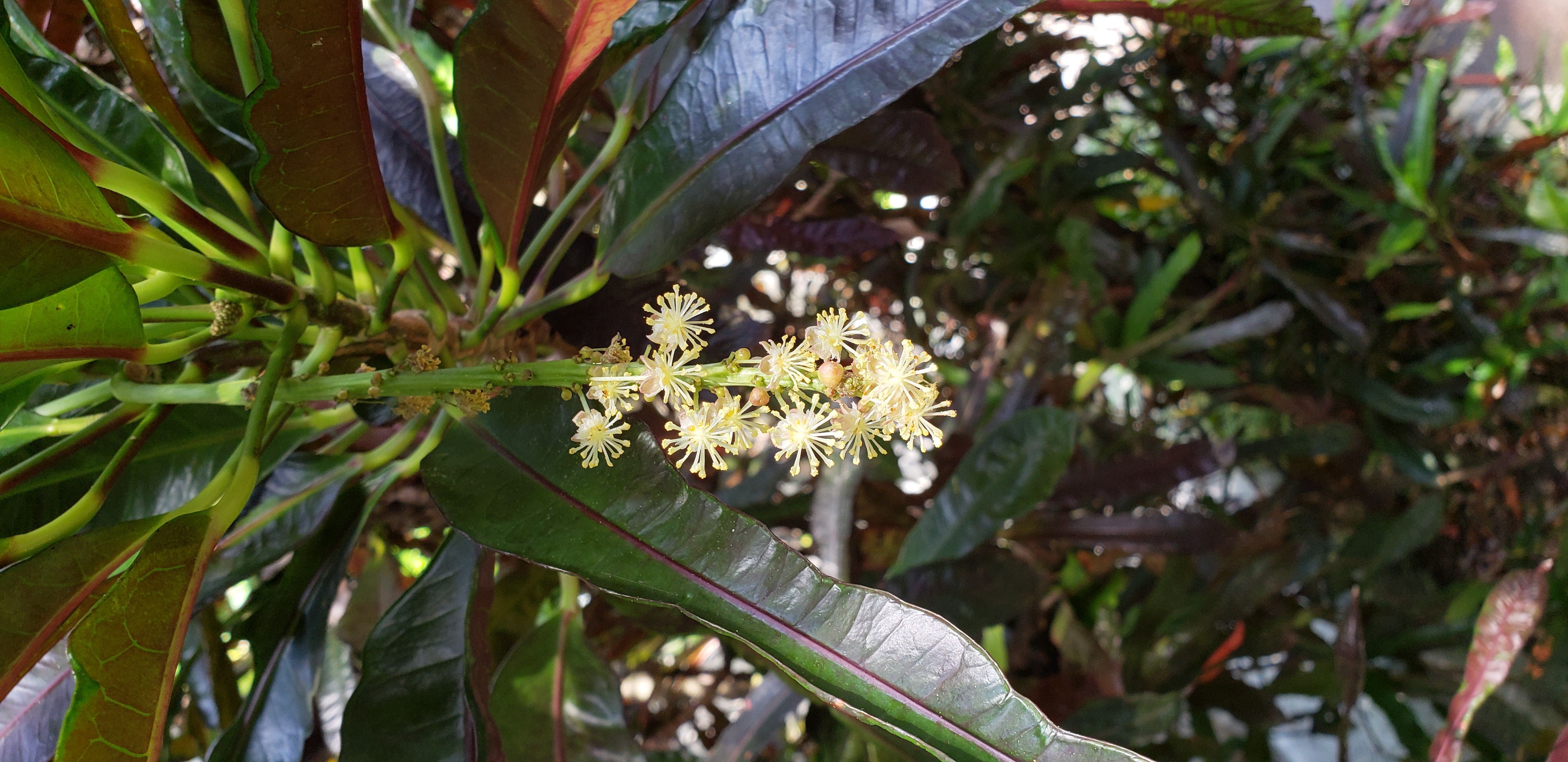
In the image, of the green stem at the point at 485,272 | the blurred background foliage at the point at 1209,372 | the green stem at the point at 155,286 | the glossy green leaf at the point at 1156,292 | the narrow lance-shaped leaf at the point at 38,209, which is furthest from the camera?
the glossy green leaf at the point at 1156,292

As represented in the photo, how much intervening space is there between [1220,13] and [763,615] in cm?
44

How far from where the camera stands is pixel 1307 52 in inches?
55.7

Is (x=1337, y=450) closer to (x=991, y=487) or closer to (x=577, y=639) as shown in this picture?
(x=991, y=487)

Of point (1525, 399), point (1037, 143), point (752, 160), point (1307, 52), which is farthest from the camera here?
point (1307, 52)

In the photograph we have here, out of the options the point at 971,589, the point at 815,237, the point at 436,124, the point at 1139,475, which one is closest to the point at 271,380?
the point at 436,124

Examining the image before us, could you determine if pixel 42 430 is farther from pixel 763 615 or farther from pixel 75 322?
pixel 763 615

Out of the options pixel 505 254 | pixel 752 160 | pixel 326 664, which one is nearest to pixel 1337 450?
pixel 752 160

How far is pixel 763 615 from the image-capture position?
1.15 feet

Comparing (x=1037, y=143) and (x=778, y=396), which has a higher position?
(x=778, y=396)

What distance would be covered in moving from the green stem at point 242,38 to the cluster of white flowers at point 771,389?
0.71 ft

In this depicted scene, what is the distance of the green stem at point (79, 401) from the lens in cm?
46

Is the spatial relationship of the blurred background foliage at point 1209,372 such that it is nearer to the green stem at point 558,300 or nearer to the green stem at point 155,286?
the green stem at point 558,300

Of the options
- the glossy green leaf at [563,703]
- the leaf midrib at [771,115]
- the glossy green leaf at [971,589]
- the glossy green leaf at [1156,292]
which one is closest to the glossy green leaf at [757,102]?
the leaf midrib at [771,115]

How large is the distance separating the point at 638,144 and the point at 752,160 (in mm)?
81
